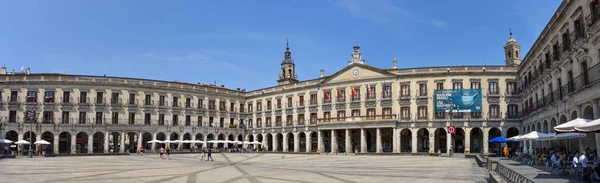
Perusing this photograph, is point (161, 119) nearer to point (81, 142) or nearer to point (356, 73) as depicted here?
A: point (81, 142)

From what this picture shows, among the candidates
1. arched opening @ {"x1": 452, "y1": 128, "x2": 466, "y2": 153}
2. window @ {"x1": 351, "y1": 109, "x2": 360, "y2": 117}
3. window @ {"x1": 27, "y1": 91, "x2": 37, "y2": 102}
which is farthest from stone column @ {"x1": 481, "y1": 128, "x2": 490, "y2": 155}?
window @ {"x1": 27, "y1": 91, "x2": 37, "y2": 102}

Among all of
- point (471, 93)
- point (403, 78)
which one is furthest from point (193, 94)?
point (471, 93)

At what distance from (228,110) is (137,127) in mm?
15046

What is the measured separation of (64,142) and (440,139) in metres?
48.5

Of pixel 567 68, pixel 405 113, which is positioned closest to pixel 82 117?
pixel 405 113

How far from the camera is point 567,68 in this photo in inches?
→ 1265

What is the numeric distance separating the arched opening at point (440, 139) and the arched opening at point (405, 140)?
3.32 m

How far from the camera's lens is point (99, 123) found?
6328 cm

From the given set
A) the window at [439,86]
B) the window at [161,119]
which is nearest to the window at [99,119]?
the window at [161,119]

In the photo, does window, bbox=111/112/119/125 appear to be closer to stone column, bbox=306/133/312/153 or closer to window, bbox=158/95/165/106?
window, bbox=158/95/165/106

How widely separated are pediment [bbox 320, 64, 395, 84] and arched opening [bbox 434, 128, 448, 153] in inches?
355

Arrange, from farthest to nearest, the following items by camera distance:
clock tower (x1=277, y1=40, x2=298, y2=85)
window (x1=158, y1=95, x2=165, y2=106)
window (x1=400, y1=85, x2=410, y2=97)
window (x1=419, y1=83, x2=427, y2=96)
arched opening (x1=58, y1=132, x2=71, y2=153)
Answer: clock tower (x1=277, y1=40, x2=298, y2=85), window (x1=158, y1=95, x2=165, y2=106), arched opening (x1=58, y1=132, x2=71, y2=153), window (x1=400, y1=85, x2=410, y2=97), window (x1=419, y1=83, x2=427, y2=96)

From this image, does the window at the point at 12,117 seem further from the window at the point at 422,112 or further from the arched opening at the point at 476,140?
the arched opening at the point at 476,140

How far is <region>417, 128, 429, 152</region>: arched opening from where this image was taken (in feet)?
204
